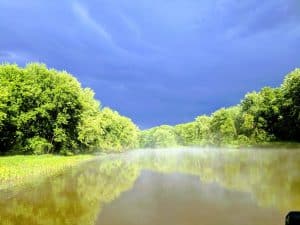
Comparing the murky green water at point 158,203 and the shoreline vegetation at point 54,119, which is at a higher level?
the shoreline vegetation at point 54,119

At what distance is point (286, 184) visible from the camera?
72.5 feet

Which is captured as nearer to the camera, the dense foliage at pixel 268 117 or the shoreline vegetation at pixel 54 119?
the shoreline vegetation at pixel 54 119

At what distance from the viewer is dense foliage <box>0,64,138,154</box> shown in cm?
6191

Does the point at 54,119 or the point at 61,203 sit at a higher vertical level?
the point at 54,119

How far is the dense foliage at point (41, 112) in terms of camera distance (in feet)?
203

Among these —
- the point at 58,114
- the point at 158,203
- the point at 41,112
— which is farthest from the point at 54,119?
the point at 158,203

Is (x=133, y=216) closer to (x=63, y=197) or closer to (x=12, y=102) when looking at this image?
(x=63, y=197)

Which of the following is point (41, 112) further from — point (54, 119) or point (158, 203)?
point (158, 203)

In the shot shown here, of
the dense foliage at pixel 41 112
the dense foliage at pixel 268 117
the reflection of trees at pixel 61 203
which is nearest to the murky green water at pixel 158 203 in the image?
the reflection of trees at pixel 61 203

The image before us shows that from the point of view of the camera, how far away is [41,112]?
211 ft

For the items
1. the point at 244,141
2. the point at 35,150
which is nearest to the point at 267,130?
the point at 244,141

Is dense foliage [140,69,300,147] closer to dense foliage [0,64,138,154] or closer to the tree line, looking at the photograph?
the tree line

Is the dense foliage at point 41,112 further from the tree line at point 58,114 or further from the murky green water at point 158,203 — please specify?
the murky green water at point 158,203

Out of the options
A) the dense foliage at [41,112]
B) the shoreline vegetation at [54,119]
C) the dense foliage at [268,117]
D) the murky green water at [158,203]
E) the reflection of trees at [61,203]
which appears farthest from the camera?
the dense foliage at [268,117]
